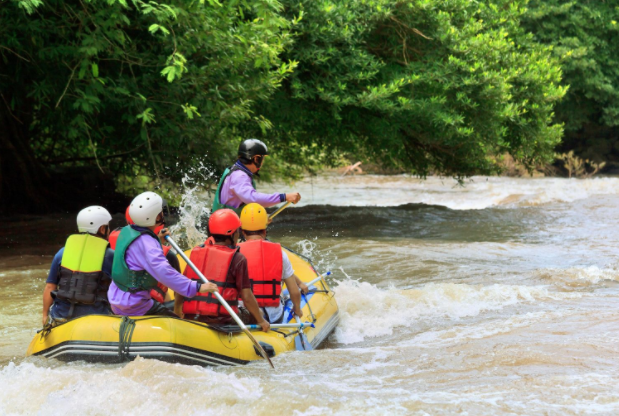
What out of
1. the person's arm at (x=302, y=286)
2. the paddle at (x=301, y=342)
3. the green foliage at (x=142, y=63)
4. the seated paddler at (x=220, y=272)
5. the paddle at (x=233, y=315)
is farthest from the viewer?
the green foliage at (x=142, y=63)

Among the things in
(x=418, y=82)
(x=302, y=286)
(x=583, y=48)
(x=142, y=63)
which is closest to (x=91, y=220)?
(x=302, y=286)

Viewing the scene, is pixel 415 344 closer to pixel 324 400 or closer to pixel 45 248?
pixel 324 400

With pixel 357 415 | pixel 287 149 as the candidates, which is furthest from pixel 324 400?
pixel 287 149

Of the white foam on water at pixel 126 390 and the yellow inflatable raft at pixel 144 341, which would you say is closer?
the white foam on water at pixel 126 390

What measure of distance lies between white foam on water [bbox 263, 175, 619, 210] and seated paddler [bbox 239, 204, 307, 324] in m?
12.3

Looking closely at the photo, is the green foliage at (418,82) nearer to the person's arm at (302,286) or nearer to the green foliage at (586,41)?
the person's arm at (302,286)

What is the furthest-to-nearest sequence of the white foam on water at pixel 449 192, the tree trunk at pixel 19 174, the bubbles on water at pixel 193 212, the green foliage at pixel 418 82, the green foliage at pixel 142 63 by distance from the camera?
1. the white foam on water at pixel 449 192
2. the tree trunk at pixel 19 174
3. the green foliage at pixel 418 82
4. the bubbles on water at pixel 193 212
5. the green foliage at pixel 142 63

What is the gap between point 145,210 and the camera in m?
4.60

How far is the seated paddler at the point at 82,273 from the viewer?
4.86m

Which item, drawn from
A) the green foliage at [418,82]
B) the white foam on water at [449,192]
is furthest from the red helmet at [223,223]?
the white foam on water at [449,192]

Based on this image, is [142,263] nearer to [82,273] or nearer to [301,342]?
[82,273]

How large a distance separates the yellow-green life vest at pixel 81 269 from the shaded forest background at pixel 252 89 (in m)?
3.46

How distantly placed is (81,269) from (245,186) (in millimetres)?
1585

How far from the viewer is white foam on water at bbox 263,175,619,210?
62.6 feet
